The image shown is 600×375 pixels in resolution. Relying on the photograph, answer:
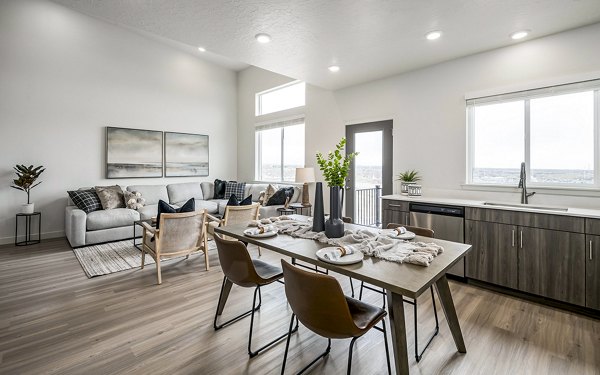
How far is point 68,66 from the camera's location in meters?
5.08

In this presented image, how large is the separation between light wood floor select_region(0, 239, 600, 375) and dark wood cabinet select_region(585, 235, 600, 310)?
0.57 ft

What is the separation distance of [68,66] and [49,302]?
4.44m

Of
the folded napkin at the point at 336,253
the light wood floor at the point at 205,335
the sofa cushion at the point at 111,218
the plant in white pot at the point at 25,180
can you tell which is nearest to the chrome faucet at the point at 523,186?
the light wood floor at the point at 205,335

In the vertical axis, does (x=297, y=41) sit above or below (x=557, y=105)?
above

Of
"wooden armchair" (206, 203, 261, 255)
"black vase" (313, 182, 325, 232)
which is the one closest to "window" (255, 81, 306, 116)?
"wooden armchair" (206, 203, 261, 255)

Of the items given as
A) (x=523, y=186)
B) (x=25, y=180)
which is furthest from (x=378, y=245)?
(x=25, y=180)

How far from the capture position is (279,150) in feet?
21.7

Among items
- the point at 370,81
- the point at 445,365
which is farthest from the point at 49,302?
the point at 370,81

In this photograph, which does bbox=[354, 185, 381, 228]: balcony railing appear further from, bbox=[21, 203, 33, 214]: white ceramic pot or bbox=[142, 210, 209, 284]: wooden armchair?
bbox=[21, 203, 33, 214]: white ceramic pot

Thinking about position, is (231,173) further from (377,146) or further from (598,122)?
(598,122)

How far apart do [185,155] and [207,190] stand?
0.98m

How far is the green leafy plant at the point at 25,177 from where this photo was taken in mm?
4469

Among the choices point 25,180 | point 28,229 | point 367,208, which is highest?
point 25,180

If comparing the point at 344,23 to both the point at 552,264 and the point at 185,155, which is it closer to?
the point at 552,264
